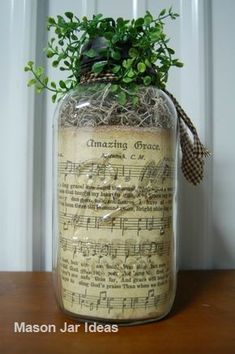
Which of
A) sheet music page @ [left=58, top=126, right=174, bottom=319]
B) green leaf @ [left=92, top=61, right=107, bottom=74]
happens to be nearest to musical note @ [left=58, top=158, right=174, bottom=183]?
sheet music page @ [left=58, top=126, right=174, bottom=319]

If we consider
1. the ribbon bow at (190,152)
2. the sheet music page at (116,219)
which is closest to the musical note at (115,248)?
the sheet music page at (116,219)

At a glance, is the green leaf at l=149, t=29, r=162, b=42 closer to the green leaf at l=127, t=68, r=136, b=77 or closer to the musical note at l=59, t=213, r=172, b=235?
the green leaf at l=127, t=68, r=136, b=77

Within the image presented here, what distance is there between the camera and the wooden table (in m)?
0.30

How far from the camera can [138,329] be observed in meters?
0.34

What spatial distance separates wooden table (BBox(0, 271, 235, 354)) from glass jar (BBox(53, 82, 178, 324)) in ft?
0.08

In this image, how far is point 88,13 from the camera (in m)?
0.60

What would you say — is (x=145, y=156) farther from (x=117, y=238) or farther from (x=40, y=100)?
(x=40, y=100)

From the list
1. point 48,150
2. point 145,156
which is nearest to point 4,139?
point 48,150

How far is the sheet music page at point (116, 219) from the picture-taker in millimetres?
338

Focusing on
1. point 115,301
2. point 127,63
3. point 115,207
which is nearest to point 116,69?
point 127,63

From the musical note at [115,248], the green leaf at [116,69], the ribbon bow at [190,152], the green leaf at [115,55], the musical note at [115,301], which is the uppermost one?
the green leaf at [115,55]

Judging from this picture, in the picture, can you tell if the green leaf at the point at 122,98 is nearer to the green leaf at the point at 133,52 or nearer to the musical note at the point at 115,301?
the green leaf at the point at 133,52

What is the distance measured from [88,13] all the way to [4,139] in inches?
11.4

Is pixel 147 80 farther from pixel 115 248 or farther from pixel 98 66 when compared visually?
pixel 115 248
